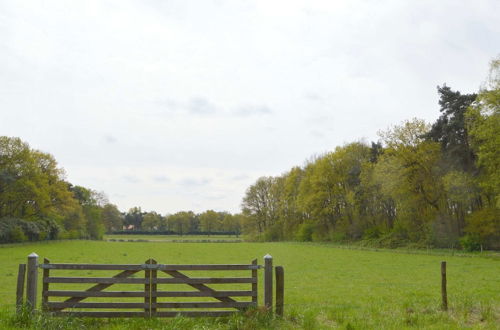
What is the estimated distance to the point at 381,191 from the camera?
184 feet

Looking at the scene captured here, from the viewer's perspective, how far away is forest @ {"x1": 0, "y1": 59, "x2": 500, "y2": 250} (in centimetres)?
4400

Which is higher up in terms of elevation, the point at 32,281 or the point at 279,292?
the point at 32,281

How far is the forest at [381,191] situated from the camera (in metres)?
44.0

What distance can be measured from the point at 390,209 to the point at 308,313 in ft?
196

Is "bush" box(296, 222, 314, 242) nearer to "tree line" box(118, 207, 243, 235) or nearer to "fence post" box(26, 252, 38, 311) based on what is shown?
"tree line" box(118, 207, 243, 235)

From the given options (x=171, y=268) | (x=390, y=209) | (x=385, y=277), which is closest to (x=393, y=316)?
(x=171, y=268)

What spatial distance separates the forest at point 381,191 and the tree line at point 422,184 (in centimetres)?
13

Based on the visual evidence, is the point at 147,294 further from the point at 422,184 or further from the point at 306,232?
the point at 306,232

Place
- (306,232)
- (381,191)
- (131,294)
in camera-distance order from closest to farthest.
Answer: (131,294) < (381,191) < (306,232)

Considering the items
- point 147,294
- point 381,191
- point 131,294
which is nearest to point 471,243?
point 381,191

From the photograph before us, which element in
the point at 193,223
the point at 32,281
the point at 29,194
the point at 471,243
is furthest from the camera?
the point at 193,223

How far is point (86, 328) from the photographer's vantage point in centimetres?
955

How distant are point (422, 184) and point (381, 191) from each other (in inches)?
205

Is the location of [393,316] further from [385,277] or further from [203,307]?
[385,277]
